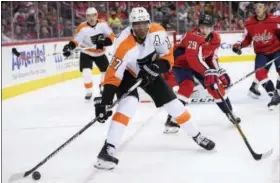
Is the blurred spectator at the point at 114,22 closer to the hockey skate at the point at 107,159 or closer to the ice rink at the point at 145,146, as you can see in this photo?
the ice rink at the point at 145,146

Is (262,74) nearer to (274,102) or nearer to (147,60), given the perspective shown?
(274,102)

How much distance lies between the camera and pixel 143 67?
282 cm

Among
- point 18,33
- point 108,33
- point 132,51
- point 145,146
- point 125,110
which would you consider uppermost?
point 132,51

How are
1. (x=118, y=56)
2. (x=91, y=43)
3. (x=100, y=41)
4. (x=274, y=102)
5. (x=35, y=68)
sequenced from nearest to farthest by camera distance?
1. (x=118, y=56)
2. (x=274, y=102)
3. (x=100, y=41)
4. (x=91, y=43)
5. (x=35, y=68)

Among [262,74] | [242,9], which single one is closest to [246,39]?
[262,74]

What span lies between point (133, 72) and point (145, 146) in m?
0.70

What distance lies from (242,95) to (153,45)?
3.01 m

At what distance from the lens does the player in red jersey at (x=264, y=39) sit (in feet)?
15.0

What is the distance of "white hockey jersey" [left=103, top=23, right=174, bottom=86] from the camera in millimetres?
2738

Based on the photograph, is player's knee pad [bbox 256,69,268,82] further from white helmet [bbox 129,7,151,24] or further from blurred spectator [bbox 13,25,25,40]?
blurred spectator [bbox 13,25,25,40]

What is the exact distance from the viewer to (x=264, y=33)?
15.3ft

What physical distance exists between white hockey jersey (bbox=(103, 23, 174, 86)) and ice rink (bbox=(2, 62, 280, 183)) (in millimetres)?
568

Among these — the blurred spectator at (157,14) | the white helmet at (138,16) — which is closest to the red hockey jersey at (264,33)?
the white helmet at (138,16)

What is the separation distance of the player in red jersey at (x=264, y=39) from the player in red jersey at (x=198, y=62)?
96 cm
